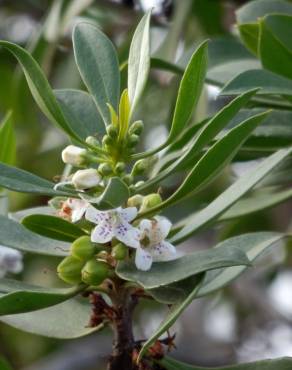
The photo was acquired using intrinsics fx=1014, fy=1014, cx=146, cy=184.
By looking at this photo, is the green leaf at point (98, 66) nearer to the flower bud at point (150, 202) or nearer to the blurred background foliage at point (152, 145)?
the flower bud at point (150, 202)

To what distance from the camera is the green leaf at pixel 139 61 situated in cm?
109

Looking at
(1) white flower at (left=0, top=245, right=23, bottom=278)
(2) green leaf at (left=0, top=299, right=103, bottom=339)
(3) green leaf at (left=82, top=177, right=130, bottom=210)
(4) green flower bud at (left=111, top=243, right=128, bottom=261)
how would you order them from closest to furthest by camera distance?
(3) green leaf at (left=82, top=177, right=130, bottom=210) → (4) green flower bud at (left=111, top=243, right=128, bottom=261) → (2) green leaf at (left=0, top=299, right=103, bottom=339) → (1) white flower at (left=0, top=245, right=23, bottom=278)

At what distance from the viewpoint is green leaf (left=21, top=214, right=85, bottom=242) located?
1.09 meters

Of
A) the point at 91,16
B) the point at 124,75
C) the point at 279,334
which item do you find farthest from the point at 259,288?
the point at 124,75

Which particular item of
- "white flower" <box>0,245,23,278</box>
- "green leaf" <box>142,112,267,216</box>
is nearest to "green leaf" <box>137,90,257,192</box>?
"green leaf" <box>142,112,267,216</box>

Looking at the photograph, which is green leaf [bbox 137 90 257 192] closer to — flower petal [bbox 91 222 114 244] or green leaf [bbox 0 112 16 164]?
flower petal [bbox 91 222 114 244]

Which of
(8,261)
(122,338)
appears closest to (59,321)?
(122,338)

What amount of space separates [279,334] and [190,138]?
1.84 metres

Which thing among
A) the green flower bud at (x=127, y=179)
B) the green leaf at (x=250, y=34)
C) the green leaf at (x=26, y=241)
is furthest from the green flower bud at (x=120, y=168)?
the green leaf at (x=250, y=34)

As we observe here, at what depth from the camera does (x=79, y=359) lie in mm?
2771

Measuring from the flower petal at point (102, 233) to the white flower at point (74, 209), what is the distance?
0.03 metres

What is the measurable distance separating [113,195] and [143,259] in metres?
0.10

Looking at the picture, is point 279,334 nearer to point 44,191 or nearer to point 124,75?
point 124,75

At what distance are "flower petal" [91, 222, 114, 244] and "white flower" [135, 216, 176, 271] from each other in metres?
0.03
